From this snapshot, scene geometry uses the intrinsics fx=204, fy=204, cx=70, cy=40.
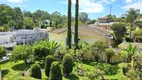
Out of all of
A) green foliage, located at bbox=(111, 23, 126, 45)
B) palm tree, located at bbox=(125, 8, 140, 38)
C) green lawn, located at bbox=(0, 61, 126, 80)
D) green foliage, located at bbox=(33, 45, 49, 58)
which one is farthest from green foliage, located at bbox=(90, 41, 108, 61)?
palm tree, located at bbox=(125, 8, 140, 38)

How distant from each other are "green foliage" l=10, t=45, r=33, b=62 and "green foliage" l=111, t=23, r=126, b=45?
77.3 ft

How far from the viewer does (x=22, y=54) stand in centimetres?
3234

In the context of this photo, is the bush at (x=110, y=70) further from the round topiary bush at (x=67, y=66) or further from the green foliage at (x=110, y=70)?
the round topiary bush at (x=67, y=66)

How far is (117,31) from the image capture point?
49.6 metres

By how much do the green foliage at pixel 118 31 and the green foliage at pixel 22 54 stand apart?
2356 cm

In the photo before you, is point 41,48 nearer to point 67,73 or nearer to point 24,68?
point 24,68

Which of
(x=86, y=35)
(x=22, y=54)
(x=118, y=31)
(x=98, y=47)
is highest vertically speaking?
(x=118, y=31)

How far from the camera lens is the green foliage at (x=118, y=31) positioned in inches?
1933

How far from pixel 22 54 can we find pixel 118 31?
2610 centimetres

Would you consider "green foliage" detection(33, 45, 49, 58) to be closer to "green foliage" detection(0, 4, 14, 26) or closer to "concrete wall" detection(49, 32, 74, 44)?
"concrete wall" detection(49, 32, 74, 44)

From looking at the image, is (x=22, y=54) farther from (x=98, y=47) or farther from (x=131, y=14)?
(x=131, y=14)

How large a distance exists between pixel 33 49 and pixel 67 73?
28.4 feet

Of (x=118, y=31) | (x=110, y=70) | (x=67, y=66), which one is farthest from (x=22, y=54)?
(x=118, y=31)

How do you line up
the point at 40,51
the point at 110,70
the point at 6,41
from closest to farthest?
1. the point at 110,70
2. the point at 40,51
3. the point at 6,41
